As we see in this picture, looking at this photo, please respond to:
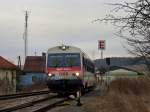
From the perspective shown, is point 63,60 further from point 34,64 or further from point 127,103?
point 34,64

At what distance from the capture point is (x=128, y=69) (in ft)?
382

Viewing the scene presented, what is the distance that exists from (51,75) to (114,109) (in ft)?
38.2

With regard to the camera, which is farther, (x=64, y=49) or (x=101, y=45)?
(x=101, y=45)

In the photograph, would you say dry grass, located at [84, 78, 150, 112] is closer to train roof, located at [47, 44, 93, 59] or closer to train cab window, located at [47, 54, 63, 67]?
train roof, located at [47, 44, 93, 59]

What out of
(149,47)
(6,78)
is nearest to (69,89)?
(149,47)

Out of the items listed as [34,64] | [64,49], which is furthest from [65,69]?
[34,64]

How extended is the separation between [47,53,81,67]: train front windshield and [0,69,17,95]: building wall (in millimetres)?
41815

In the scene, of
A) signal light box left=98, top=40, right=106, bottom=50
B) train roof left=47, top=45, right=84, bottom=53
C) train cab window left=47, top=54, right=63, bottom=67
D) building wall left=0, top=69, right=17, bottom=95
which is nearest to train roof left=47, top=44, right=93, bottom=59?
train roof left=47, top=45, right=84, bottom=53

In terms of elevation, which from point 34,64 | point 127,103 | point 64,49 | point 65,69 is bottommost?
point 127,103

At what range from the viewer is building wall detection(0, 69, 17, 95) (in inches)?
2918

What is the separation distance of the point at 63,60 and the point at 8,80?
4790 cm

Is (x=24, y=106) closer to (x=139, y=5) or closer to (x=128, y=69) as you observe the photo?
(x=139, y=5)

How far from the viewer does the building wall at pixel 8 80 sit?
2918 inches

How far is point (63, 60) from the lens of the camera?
103ft
